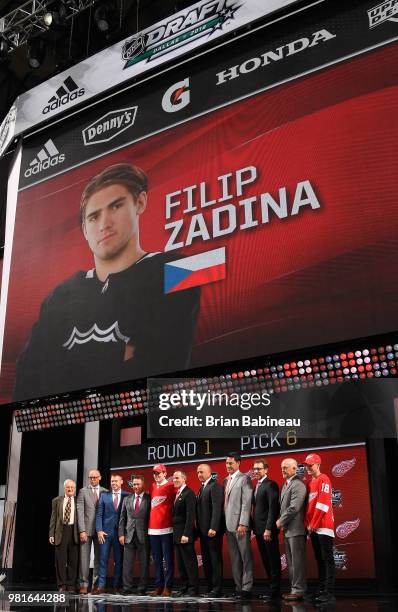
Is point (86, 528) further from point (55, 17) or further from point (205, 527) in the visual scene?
point (55, 17)

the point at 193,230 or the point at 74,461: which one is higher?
the point at 193,230

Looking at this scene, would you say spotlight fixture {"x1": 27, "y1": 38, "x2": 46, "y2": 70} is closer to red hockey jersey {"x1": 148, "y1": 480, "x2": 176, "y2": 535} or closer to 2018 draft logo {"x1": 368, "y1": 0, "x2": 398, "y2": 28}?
2018 draft logo {"x1": 368, "y1": 0, "x2": 398, "y2": 28}

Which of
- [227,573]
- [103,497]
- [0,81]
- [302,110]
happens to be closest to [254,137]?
[302,110]

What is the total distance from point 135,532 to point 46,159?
5.23 m

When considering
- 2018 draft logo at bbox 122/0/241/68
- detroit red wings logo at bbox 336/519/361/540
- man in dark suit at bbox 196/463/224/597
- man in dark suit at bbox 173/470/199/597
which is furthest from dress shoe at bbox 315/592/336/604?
2018 draft logo at bbox 122/0/241/68

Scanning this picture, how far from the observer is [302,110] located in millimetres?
6859

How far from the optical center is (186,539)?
20.3 feet

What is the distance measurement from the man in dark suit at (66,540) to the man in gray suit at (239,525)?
6.63ft

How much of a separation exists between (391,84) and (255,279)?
2.26 meters

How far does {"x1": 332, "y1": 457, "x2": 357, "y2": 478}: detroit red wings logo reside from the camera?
25.3ft

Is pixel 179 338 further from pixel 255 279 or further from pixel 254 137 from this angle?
pixel 254 137

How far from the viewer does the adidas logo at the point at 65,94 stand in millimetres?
9102

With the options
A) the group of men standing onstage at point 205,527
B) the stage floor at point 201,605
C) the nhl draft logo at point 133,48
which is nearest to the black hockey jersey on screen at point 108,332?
the group of men standing onstage at point 205,527

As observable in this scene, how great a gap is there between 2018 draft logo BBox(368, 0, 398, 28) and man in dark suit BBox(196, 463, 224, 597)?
16.0 ft
